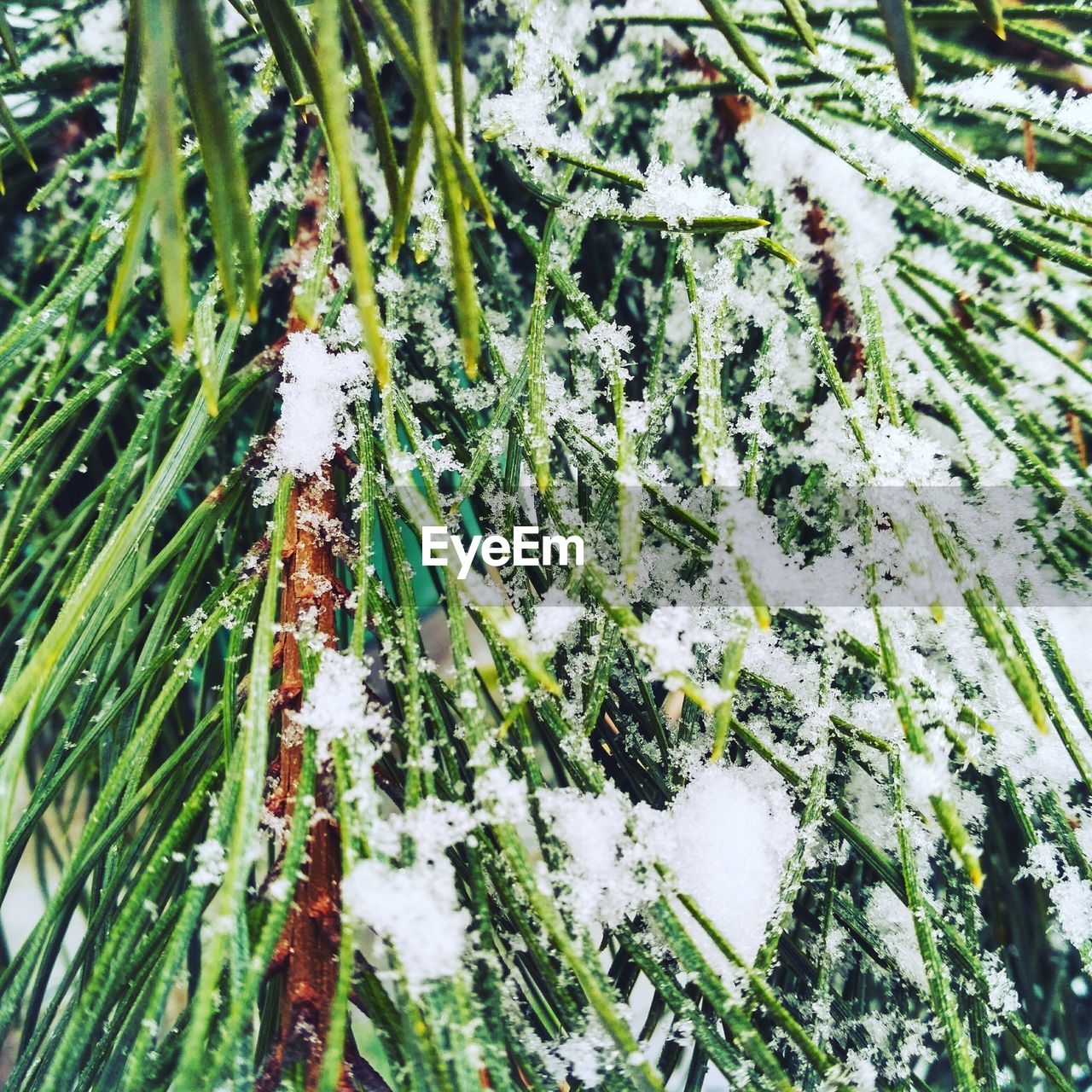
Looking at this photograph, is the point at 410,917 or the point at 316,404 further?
A: the point at 316,404

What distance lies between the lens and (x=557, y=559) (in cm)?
29

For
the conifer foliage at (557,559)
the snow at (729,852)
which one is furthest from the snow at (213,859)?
the snow at (729,852)

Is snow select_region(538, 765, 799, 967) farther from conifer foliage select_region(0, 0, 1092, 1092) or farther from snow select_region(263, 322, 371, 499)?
snow select_region(263, 322, 371, 499)

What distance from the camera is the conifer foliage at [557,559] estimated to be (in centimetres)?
21

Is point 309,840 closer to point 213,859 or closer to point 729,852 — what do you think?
point 213,859

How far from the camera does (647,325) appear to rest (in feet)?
1.35

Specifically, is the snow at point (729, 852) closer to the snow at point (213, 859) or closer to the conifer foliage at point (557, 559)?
the conifer foliage at point (557, 559)

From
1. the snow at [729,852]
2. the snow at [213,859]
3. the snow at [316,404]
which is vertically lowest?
the snow at [729,852]

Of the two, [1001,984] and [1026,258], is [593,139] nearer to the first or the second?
[1026,258]

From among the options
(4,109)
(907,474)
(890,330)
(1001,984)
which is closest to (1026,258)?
(890,330)

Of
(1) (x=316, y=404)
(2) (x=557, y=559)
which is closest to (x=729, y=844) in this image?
(2) (x=557, y=559)

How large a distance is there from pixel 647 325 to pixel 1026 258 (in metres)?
0.20

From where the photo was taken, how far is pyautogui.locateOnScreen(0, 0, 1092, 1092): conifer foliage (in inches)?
8.4

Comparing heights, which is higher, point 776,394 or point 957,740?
point 776,394
